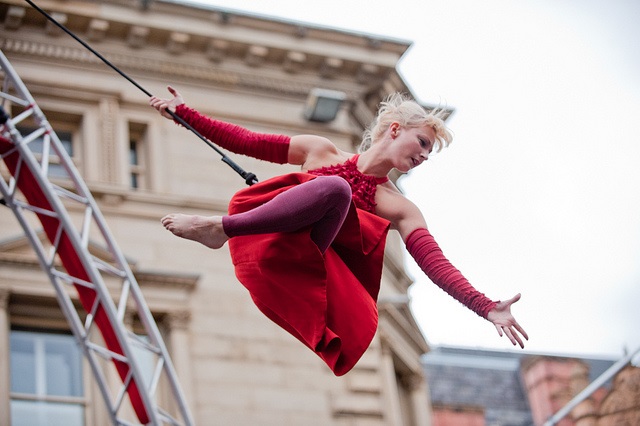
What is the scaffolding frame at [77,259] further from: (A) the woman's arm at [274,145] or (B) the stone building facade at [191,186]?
(A) the woman's arm at [274,145]

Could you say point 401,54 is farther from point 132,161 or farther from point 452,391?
point 452,391

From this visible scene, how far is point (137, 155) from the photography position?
663 inches

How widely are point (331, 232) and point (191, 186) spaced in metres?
9.75

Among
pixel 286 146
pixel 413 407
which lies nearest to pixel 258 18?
pixel 413 407

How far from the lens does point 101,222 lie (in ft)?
36.9

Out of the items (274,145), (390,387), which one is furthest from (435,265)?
(390,387)

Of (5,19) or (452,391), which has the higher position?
(5,19)

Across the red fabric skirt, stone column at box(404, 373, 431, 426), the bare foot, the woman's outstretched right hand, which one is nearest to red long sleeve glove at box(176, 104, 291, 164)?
the woman's outstretched right hand

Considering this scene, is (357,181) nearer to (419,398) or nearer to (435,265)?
(435,265)

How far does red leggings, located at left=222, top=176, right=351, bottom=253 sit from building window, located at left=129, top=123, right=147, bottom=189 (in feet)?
32.3

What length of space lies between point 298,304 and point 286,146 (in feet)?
2.99

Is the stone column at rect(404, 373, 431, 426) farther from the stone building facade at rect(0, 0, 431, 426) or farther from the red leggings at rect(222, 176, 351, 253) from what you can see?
the red leggings at rect(222, 176, 351, 253)

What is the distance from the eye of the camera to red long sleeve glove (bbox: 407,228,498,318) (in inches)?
272

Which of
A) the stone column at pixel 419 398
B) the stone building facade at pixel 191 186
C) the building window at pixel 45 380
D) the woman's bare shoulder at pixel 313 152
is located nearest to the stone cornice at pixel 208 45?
the stone building facade at pixel 191 186
